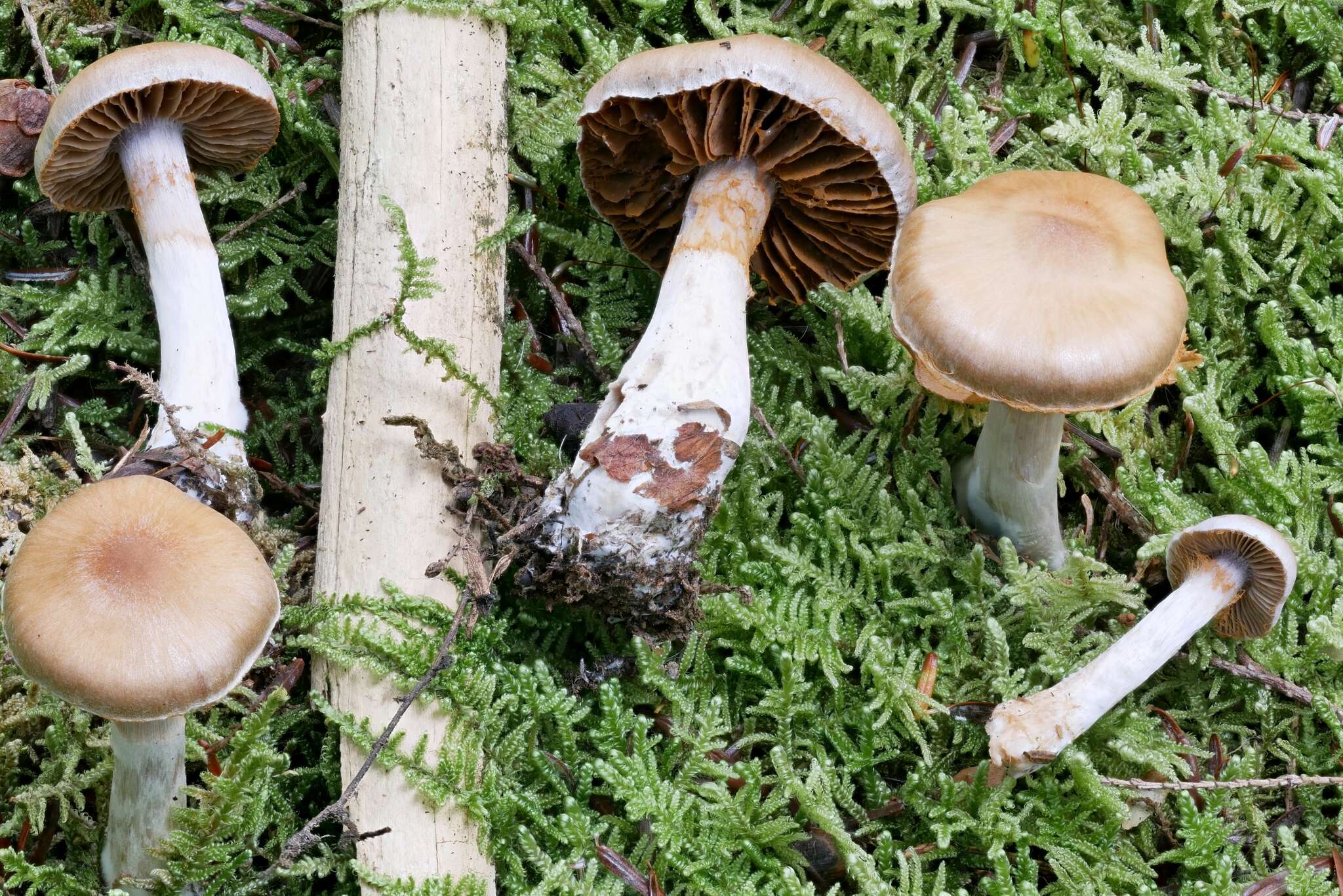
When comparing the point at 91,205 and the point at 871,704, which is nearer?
the point at 871,704

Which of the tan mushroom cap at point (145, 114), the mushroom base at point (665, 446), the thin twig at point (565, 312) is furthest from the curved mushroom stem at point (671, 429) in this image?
the tan mushroom cap at point (145, 114)

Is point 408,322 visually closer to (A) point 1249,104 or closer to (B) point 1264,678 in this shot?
(B) point 1264,678

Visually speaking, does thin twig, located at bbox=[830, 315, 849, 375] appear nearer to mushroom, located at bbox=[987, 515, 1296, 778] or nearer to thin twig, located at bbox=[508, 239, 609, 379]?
thin twig, located at bbox=[508, 239, 609, 379]

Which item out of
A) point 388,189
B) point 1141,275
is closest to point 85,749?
point 388,189

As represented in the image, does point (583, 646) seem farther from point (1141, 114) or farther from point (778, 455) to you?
point (1141, 114)

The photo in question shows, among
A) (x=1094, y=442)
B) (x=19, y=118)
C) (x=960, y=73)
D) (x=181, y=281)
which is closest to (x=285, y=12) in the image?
(x=19, y=118)

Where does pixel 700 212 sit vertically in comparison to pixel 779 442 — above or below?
above
